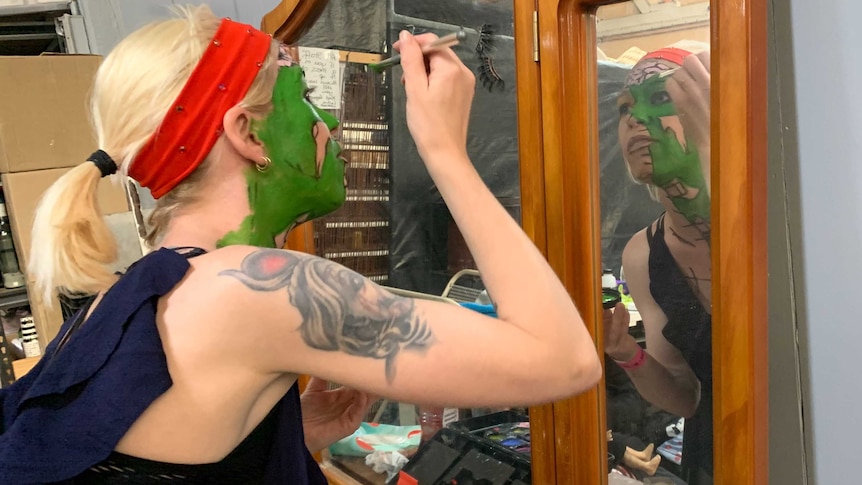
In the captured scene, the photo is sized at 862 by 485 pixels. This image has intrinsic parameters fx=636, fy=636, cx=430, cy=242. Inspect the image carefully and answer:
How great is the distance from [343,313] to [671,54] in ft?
1.54

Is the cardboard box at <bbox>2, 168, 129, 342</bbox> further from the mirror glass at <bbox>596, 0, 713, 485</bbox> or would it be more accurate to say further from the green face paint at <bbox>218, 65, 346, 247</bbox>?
the mirror glass at <bbox>596, 0, 713, 485</bbox>

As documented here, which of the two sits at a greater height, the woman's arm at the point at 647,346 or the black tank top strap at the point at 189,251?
the black tank top strap at the point at 189,251

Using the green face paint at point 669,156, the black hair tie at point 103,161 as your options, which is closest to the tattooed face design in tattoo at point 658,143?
the green face paint at point 669,156

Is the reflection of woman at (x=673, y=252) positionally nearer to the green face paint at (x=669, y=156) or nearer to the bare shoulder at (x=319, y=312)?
the green face paint at (x=669, y=156)

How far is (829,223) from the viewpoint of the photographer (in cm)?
68

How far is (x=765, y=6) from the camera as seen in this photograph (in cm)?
63

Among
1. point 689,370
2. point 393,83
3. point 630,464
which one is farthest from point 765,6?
point 393,83

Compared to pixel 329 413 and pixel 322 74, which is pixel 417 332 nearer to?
pixel 329 413

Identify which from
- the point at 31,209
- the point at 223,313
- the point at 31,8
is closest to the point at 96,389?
the point at 223,313

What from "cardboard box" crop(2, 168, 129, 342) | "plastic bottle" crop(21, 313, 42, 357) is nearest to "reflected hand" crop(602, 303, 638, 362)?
"cardboard box" crop(2, 168, 129, 342)

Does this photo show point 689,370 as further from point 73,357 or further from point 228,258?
point 73,357

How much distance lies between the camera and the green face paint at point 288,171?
77cm

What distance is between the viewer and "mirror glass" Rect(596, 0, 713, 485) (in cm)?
71

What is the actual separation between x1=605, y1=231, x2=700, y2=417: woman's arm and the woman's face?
89 mm
